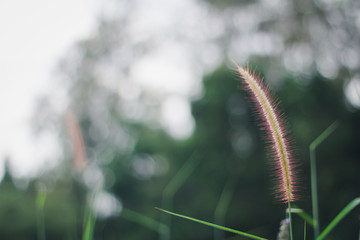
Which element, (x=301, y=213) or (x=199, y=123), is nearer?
(x=301, y=213)

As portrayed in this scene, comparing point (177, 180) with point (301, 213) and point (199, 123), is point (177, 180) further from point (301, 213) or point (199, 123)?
point (199, 123)

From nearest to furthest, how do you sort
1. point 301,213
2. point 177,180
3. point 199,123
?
1. point 301,213
2. point 177,180
3. point 199,123

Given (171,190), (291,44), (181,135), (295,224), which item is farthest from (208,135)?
(171,190)

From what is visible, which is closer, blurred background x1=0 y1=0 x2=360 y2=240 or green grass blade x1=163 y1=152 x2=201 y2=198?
green grass blade x1=163 y1=152 x2=201 y2=198

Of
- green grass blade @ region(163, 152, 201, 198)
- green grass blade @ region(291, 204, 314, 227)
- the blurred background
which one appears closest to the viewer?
green grass blade @ region(291, 204, 314, 227)

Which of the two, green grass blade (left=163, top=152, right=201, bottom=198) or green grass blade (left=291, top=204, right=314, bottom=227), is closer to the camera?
green grass blade (left=291, top=204, right=314, bottom=227)

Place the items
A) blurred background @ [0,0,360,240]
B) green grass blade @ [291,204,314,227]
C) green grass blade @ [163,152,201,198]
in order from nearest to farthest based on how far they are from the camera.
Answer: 1. green grass blade @ [291,204,314,227]
2. green grass blade @ [163,152,201,198]
3. blurred background @ [0,0,360,240]

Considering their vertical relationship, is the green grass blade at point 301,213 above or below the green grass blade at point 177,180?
below

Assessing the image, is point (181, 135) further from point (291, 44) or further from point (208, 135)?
point (291, 44)

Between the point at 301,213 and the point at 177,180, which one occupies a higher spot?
the point at 177,180

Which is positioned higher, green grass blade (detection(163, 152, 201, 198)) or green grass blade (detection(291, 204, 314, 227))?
green grass blade (detection(163, 152, 201, 198))

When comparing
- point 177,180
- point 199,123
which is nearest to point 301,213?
point 177,180

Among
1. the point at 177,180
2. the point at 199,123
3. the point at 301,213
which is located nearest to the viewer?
the point at 301,213

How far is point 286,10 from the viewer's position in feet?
49.6
